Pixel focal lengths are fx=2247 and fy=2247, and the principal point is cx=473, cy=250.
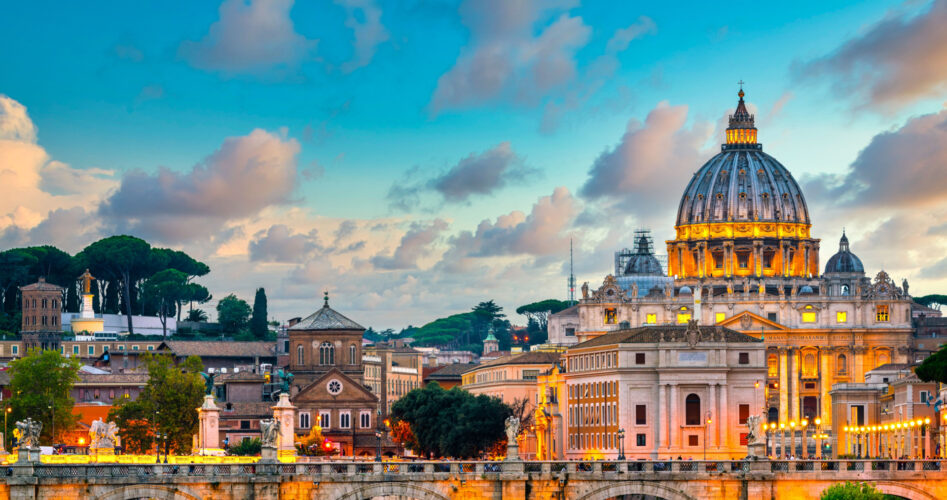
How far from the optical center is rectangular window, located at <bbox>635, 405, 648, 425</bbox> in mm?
151250

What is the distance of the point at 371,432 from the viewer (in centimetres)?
16838

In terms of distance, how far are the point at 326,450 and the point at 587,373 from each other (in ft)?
65.3

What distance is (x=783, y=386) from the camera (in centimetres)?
18762

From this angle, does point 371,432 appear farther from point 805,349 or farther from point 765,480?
point 765,480

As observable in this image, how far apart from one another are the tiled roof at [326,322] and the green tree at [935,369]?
69.5m

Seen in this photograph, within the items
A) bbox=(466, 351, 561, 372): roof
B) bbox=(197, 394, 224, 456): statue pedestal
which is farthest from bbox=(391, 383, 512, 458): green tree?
bbox=(197, 394, 224, 456): statue pedestal

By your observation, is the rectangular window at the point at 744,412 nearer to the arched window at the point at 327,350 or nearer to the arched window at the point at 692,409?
the arched window at the point at 692,409

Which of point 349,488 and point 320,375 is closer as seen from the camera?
point 349,488

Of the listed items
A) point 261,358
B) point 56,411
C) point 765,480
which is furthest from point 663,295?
point 765,480

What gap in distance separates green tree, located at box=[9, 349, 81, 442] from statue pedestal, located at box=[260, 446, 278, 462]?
159 feet

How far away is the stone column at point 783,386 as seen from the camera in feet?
609

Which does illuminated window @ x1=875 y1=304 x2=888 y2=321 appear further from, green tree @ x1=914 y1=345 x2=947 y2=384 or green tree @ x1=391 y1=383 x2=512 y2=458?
green tree @ x1=914 y1=345 x2=947 y2=384

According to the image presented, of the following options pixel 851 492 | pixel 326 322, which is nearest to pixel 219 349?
pixel 326 322

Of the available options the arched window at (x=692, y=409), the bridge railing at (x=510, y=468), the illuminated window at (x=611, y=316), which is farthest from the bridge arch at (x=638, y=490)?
the illuminated window at (x=611, y=316)
